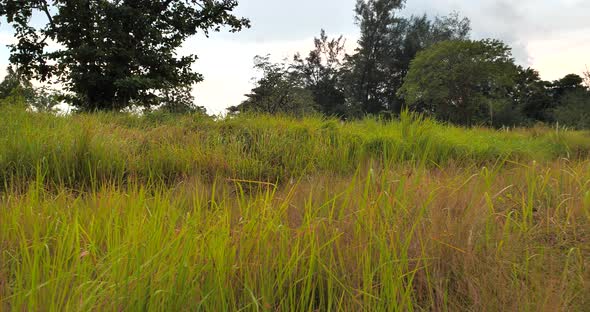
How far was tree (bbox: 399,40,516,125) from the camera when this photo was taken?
29.3m

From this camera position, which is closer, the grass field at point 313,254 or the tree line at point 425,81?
the grass field at point 313,254

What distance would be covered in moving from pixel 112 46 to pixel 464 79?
2619 centimetres

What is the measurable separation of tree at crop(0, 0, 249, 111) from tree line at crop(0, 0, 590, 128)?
0.03 metres

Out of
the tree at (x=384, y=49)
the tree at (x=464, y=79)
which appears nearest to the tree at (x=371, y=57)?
the tree at (x=384, y=49)

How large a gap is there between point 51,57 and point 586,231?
47.2ft

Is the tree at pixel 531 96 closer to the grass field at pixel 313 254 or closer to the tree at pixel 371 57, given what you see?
the tree at pixel 371 57

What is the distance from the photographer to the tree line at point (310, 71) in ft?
38.7

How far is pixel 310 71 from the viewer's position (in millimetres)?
44281

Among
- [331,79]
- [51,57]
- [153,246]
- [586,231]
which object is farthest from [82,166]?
[331,79]

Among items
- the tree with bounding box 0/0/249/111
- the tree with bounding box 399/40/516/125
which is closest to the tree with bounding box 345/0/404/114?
the tree with bounding box 399/40/516/125

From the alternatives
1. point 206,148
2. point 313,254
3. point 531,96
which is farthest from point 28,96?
point 531,96

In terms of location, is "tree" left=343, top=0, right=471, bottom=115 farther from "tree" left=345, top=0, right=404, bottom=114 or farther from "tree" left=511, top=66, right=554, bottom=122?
"tree" left=511, top=66, right=554, bottom=122

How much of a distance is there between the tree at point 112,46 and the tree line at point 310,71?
33 millimetres

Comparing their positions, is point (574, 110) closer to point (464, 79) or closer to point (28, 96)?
point (464, 79)
